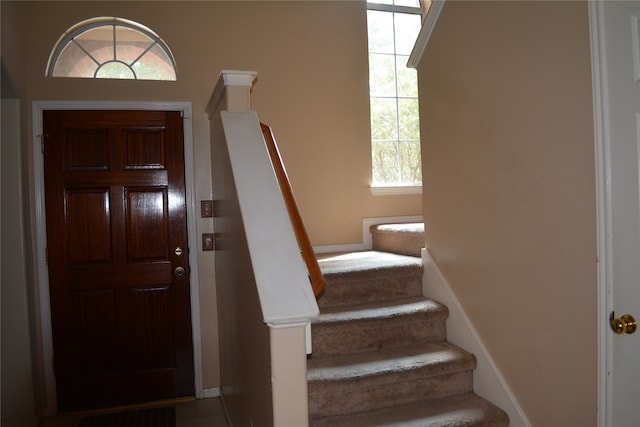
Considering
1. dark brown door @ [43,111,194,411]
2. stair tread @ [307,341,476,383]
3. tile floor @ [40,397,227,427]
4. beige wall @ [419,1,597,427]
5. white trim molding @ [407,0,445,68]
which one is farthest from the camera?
dark brown door @ [43,111,194,411]

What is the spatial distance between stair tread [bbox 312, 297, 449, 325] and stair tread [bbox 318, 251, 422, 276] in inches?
8.5

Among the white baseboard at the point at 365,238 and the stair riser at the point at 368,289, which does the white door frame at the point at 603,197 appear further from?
the white baseboard at the point at 365,238

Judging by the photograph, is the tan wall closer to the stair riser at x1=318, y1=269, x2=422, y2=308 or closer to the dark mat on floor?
the dark mat on floor

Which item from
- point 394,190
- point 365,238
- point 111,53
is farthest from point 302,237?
point 111,53

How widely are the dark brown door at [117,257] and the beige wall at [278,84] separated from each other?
16 cm

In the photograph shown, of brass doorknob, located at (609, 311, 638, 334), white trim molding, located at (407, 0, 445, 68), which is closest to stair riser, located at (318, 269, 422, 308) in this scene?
white trim molding, located at (407, 0, 445, 68)

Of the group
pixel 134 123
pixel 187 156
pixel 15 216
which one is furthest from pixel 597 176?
pixel 15 216

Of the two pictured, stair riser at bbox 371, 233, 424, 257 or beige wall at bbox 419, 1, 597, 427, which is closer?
beige wall at bbox 419, 1, 597, 427

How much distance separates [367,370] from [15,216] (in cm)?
236

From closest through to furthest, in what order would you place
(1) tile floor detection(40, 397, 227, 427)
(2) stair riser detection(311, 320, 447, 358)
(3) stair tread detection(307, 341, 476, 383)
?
(3) stair tread detection(307, 341, 476, 383)
(2) stair riser detection(311, 320, 447, 358)
(1) tile floor detection(40, 397, 227, 427)

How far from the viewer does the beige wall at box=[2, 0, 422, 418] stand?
3.39 metres

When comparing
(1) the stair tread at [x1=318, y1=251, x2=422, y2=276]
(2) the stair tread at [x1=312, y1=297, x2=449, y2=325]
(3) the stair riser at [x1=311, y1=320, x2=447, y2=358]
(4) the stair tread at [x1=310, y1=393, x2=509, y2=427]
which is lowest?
(4) the stair tread at [x1=310, y1=393, x2=509, y2=427]

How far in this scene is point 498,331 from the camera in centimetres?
243

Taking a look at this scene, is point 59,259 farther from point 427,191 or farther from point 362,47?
point 362,47
